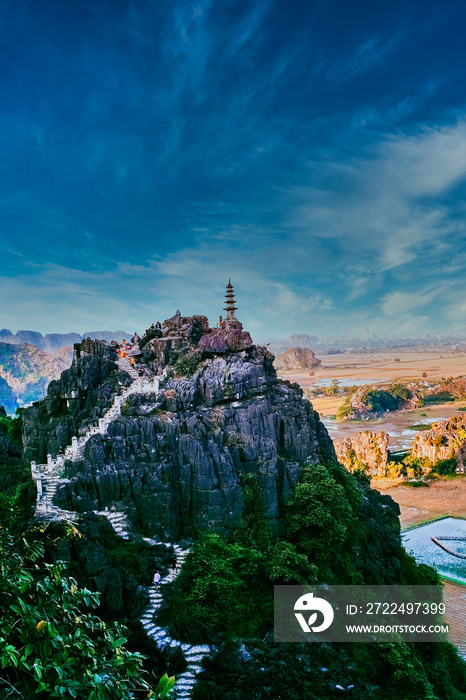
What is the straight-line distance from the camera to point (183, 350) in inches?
1155

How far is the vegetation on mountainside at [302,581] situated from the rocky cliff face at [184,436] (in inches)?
56.1

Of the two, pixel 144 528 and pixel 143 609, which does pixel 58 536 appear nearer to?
pixel 143 609

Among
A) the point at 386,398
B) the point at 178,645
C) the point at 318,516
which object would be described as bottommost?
the point at 178,645

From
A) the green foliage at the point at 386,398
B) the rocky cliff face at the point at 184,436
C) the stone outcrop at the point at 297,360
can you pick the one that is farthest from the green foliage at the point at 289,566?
the stone outcrop at the point at 297,360

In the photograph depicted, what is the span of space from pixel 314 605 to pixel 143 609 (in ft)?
25.7

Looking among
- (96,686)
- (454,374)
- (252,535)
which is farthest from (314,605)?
(454,374)

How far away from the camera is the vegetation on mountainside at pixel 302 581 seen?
643 inches

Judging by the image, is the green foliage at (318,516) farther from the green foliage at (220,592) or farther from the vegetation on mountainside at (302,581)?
the green foliage at (220,592)

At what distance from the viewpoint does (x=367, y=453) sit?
5919 cm

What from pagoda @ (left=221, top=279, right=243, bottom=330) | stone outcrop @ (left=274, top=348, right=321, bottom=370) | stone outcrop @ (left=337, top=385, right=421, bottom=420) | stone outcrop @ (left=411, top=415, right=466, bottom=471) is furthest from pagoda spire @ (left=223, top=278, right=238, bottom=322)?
stone outcrop @ (left=274, top=348, right=321, bottom=370)

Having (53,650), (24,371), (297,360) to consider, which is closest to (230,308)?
(53,650)

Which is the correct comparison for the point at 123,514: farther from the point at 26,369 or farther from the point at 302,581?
the point at 26,369

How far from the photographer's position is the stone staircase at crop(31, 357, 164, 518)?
21.5 meters

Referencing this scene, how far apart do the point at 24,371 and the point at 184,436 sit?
118755mm
